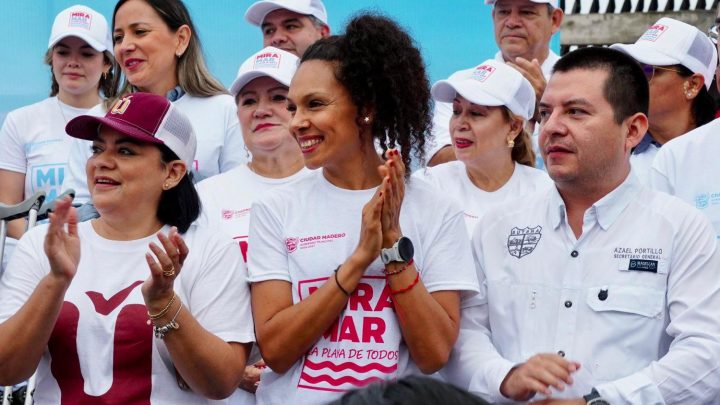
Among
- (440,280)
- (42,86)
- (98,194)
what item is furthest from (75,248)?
(42,86)

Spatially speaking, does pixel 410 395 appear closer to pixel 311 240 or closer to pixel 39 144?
pixel 311 240

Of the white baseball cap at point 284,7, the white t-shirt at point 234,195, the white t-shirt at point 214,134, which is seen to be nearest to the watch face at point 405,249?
the white t-shirt at point 234,195

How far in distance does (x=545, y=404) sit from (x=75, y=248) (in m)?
1.48

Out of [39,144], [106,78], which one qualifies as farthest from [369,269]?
[106,78]

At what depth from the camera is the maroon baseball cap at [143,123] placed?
3895mm

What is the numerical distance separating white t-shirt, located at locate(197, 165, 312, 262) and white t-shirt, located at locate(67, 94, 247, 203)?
493 millimetres

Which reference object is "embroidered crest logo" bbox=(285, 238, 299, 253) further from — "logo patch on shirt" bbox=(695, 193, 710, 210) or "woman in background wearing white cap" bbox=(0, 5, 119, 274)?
"woman in background wearing white cap" bbox=(0, 5, 119, 274)

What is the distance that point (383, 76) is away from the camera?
381cm

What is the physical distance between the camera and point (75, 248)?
3543 mm

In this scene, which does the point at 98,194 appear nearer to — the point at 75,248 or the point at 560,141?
the point at 75,248

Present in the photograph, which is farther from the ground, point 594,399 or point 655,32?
→ point 655,32

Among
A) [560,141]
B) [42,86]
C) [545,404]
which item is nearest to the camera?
[545,404]

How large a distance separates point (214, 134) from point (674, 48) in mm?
2048

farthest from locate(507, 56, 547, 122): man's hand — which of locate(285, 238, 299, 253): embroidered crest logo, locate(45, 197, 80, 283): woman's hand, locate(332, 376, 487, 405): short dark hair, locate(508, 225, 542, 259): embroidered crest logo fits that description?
locate(332, 376, 487, 405): short dark hair
